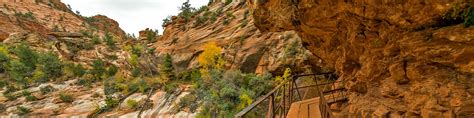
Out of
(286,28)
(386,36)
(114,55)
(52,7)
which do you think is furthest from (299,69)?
(52,7)

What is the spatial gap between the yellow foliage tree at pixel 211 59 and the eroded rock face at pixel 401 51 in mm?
19659

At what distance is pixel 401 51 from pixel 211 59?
22341 mm

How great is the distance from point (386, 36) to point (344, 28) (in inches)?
54.7

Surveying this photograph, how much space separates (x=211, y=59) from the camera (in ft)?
84.9

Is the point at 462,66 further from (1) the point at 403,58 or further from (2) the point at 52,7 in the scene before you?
(2) the point at 52,7

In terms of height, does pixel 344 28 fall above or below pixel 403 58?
above

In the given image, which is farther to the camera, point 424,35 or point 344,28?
point 344,28

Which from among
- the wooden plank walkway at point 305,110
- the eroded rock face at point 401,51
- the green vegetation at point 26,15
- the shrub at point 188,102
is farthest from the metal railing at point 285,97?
the green vegetation at point 26,15

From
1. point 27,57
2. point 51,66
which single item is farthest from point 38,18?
point 51,66

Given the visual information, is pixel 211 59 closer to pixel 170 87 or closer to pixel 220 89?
pixel 170 87

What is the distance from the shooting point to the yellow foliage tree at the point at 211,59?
2559cm

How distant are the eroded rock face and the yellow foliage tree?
64.5 feet

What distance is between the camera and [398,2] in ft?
12.0

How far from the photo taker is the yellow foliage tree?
25.6 meters
